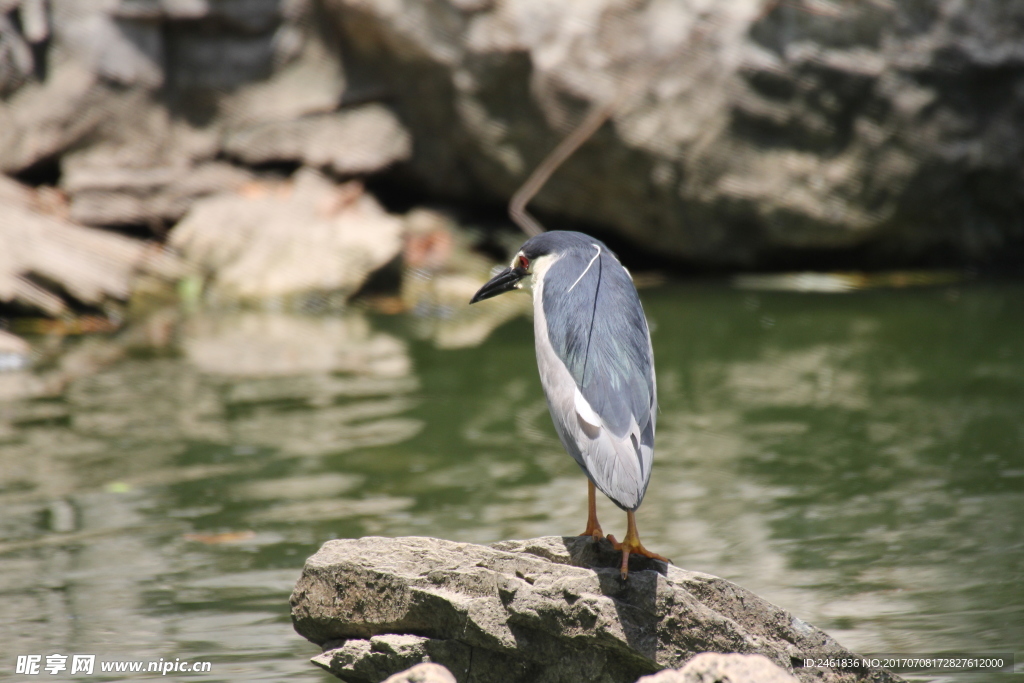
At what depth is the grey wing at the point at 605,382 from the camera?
7.59 feet

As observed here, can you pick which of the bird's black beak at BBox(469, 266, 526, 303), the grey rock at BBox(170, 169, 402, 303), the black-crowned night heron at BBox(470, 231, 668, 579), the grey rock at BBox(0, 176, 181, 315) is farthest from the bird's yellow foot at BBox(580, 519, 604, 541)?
the grey rock at BBox(0, 176, 181, 315)

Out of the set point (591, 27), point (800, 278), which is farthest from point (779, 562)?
point (591, 27)

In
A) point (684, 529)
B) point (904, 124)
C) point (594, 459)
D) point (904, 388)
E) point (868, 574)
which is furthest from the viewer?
point (904, 124)

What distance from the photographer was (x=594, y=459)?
2.34 meters

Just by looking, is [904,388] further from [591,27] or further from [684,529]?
[591,27]

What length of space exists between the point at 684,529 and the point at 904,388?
2061 millimetres

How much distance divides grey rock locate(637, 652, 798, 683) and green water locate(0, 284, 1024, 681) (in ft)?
3.03

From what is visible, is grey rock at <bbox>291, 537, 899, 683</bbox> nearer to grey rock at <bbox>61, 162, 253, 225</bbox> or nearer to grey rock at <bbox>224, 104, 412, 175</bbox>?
grey rock at <bbox>61, 162, 253, 225</bbox>

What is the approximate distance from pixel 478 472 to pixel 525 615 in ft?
6.90

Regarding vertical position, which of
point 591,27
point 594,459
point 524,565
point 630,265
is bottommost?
point 630,265

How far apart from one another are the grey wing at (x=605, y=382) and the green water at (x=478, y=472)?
91 centimetres

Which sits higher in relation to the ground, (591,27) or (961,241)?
(591,27)

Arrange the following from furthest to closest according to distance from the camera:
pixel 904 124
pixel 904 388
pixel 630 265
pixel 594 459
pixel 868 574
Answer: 1. pixel 630 265
2. pixel 904 124
3. pixel 904 388
4. pixel 868 574
5. pixel 594 459

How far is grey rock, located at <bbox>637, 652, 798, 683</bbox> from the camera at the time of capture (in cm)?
194
